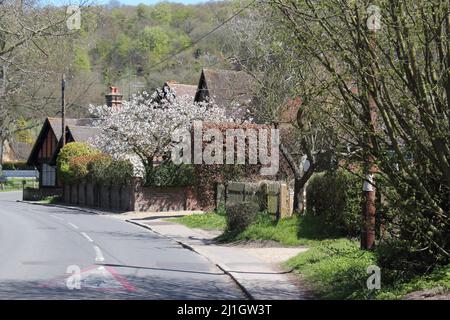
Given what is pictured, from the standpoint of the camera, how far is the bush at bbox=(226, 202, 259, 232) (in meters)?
20.2

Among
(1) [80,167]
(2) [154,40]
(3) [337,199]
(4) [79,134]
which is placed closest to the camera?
(3) [337,199]

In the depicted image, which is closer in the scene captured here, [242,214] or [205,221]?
[242,214]

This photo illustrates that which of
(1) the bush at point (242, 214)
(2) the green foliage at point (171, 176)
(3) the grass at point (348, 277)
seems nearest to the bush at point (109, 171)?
(2) the green foliage at point (171, 176)

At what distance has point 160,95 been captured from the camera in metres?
40.2

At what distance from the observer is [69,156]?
158 feet

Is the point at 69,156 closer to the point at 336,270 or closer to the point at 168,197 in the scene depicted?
the point at 168,197

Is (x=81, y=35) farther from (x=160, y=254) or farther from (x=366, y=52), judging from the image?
(x=366, y=52)

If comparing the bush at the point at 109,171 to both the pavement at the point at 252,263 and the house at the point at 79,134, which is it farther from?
the pavement at the point at 252,263

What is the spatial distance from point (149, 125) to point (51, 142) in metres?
28.7

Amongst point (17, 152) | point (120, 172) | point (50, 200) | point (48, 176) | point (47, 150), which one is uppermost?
point (17, 152)

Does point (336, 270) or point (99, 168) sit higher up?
point (99, 168)

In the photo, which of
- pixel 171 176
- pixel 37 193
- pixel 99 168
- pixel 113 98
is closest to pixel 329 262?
pixel 171 176

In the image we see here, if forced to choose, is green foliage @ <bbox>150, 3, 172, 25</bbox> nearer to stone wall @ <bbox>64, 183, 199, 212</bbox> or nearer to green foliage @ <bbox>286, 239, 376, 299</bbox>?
stone wall @ <bbox>64, 183, 199, 212</bbox>
